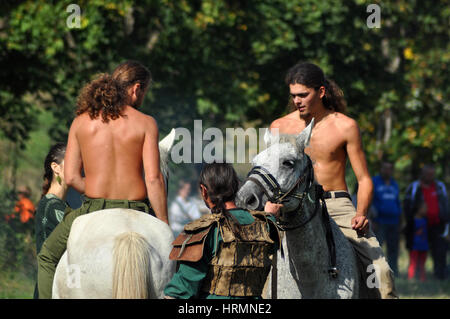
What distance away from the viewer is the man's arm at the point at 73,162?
5285 mm

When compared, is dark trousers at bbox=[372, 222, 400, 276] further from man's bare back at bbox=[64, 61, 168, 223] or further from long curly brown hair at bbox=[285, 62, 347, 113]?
man's bare back at bbox=[64, 61, 168, 223]

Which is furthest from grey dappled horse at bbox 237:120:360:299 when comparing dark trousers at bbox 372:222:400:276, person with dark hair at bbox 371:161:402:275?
dark trousers at bbox 372:222:400:276

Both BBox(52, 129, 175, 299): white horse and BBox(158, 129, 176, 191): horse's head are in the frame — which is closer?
BBox(52, 129, 175, 299): white horse

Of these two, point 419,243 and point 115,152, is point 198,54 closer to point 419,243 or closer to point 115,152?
point 419,243

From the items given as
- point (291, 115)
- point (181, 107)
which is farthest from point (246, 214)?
point (181, 107)

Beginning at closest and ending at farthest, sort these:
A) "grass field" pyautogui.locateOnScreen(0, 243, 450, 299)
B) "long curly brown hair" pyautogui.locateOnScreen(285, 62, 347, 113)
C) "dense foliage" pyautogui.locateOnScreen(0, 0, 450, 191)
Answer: "long curly brown hair" pyautogui.locateOnScreen(285, 62, 347, 113), "grass field" pyautogui.locateOnScreen(0, 243, 450, 299), "dense foliage" pyautogui.locateOnScreen(0, 0, 450, 191)

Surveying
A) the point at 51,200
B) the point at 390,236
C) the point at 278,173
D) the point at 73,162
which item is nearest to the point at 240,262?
the point at 278,173

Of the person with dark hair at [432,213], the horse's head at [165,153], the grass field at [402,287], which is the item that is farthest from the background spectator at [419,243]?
the horse's head at [165,153]

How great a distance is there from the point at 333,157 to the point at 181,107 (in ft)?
29.6

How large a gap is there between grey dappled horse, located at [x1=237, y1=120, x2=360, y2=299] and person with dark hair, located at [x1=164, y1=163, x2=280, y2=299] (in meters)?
0.46

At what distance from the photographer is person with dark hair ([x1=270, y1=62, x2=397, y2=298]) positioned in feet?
19.0
